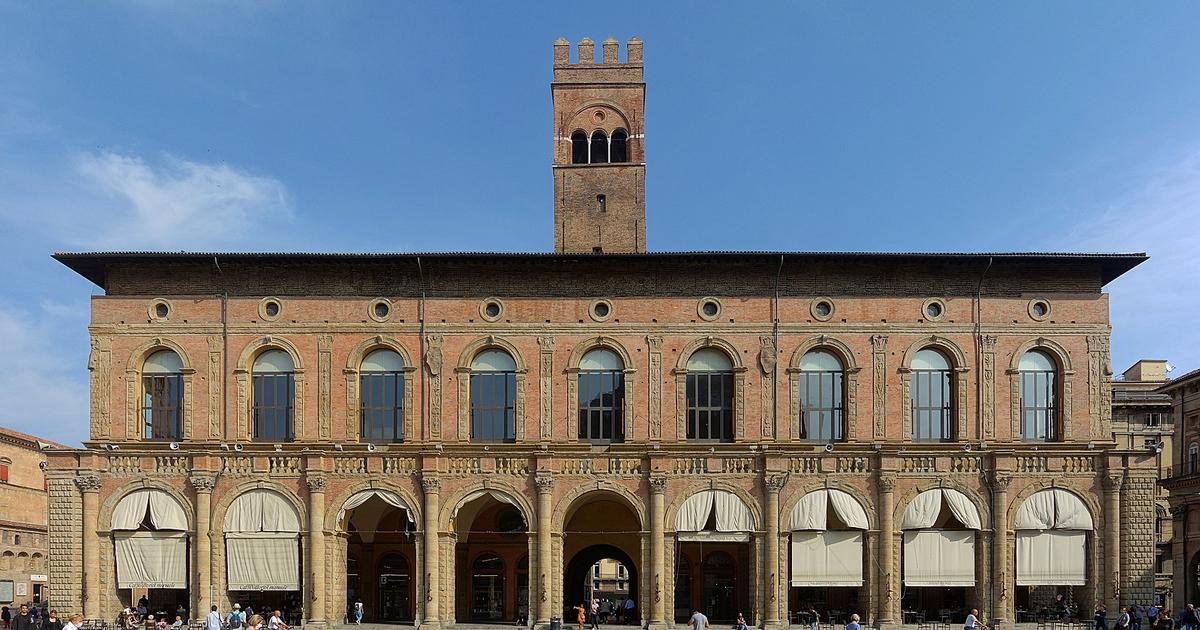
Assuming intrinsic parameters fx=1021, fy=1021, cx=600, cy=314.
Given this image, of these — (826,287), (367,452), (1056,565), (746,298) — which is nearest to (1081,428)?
(1056,565)

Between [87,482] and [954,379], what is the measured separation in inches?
1303

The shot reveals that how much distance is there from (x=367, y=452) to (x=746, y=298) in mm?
15778

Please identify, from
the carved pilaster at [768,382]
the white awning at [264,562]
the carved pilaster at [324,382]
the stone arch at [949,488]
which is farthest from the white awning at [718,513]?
the carved pilaster at [324,382]

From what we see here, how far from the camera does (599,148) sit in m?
51.0

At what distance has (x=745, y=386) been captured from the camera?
4022cm

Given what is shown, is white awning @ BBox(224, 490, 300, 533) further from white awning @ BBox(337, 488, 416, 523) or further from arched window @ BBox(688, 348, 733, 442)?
arched window @ BBox(688, 348, 733, 442)

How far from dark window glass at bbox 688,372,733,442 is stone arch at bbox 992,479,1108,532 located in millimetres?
10560

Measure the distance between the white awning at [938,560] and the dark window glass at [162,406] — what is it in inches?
1126

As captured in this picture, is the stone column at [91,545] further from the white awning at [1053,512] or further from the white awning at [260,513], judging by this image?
the white awning at [1053,512]

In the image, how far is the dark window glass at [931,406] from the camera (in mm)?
40500

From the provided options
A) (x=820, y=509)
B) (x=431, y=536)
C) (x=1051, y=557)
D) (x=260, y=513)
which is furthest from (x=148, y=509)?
(x=1051, y=557)

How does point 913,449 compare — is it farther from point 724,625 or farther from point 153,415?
point 153,415

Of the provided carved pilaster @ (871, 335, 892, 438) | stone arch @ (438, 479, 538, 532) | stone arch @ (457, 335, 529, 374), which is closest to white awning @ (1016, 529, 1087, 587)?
carved pilaster @ (871, 335, 892, 438)

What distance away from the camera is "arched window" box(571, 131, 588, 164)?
5075cm
